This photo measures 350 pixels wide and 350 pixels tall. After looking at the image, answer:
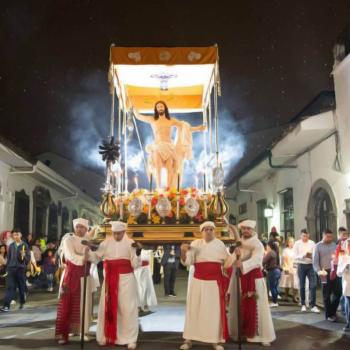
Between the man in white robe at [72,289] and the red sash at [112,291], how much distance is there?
15.3 inches

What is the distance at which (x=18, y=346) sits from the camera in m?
6.84

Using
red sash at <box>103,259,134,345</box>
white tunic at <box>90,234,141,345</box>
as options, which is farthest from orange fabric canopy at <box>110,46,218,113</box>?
red sash at <box>103,259,134,345</box>

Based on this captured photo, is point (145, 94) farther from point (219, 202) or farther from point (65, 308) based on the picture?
point (65, 308)

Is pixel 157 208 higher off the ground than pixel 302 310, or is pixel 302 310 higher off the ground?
pixel 157 208

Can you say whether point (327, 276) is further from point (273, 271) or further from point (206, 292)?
point (206, 292)

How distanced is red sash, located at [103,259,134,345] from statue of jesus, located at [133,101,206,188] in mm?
2876

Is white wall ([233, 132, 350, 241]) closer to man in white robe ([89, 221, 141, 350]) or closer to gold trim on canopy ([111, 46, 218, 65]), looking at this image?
gold trim on canopy ([111, 46, 218, 65])

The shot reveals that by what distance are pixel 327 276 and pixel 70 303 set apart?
476 centimetres

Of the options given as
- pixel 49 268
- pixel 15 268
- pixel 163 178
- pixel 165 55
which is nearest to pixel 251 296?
pixel 163 178

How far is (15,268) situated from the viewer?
407 inches

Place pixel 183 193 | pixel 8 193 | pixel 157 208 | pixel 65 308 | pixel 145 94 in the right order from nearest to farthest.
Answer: pixel 65 308 → pixel 157 208 → pixel 183 193 → pixel 145 94 → pixel 8 193

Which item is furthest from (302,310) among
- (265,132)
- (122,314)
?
(265,132)

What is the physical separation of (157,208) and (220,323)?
87.2 inches

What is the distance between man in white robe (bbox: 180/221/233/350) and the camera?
261 inches
